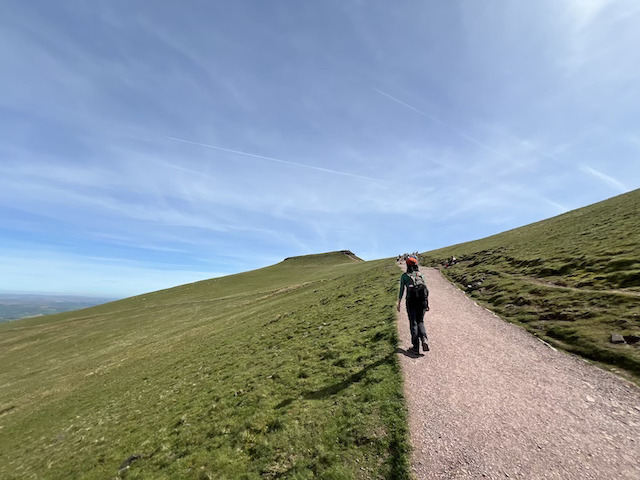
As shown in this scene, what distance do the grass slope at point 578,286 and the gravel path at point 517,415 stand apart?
1.60 m

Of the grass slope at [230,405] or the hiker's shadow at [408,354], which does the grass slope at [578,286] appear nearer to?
the hiker's shadow at [408,354]

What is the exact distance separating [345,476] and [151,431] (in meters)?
13.0

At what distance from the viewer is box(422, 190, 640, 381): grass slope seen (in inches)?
590

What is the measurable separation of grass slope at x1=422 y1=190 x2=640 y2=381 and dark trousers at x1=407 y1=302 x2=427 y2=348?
7624 mm

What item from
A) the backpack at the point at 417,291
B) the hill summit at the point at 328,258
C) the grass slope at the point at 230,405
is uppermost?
the hill summit at the point at 328,258

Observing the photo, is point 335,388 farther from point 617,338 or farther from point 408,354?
point 617,338

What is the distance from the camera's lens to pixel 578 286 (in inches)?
880

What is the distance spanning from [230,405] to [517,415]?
1323 cm

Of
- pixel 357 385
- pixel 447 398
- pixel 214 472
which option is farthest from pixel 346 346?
pixel 214 472

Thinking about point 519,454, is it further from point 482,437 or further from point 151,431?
point 151,431

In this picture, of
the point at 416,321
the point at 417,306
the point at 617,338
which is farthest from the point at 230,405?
the point at 617,338

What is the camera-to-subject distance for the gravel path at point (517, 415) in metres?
7.79

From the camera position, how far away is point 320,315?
3070 cm

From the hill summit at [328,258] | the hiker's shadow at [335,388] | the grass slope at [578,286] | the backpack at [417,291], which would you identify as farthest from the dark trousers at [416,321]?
the hill summit at [328,258]
